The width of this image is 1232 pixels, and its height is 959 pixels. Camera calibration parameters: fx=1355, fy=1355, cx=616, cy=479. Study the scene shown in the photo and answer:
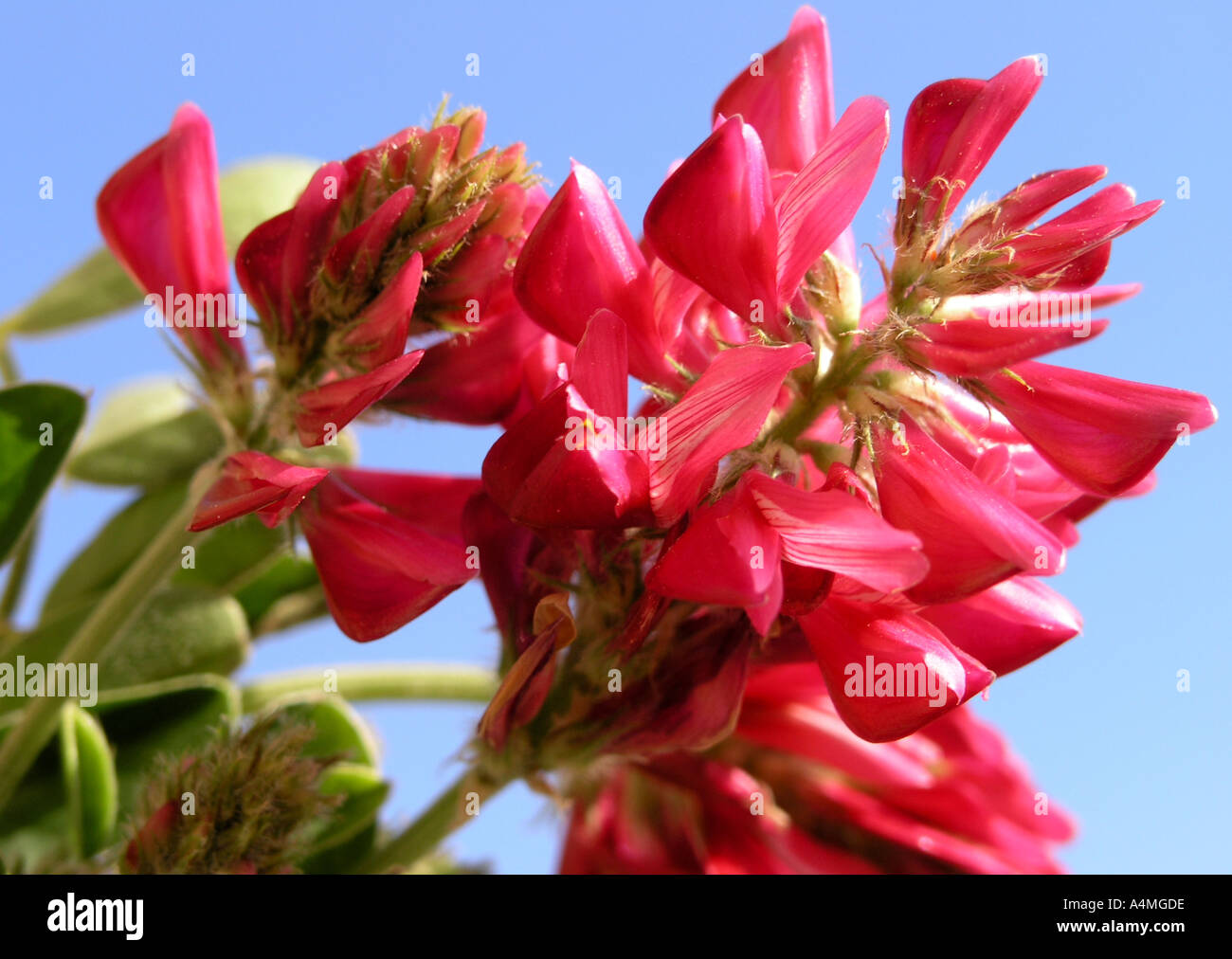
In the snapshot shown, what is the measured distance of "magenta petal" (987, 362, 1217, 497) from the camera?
0.76 meters

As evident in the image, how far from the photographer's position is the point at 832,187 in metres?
0.75

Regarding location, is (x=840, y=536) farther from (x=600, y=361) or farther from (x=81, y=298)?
(x=81, y=298)

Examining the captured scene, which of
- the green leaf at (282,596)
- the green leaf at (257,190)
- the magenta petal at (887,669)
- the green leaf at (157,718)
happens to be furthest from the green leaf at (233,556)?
the magenta petal at (887,669)

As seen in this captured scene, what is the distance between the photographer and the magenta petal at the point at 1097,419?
0.76 meters

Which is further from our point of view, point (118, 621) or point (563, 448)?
point (118, 621)

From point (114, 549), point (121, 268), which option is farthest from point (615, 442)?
point (121, 268)

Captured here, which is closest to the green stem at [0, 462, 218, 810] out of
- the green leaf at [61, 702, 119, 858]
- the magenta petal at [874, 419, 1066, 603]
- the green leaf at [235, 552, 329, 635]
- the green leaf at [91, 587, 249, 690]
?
the green leaf at [61, 702, 119, 858]

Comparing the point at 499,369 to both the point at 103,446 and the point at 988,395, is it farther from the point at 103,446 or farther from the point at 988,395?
the point at 103,446

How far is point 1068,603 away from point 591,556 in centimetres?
29

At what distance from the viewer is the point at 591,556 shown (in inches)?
Result: 32.6

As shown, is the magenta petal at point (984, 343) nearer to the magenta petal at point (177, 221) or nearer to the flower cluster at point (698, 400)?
the flower cluster at point (698, 400)

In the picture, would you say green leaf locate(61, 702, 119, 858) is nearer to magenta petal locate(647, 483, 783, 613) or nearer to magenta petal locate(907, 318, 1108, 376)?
magenta petal locate(647, 483, 783, 613)
